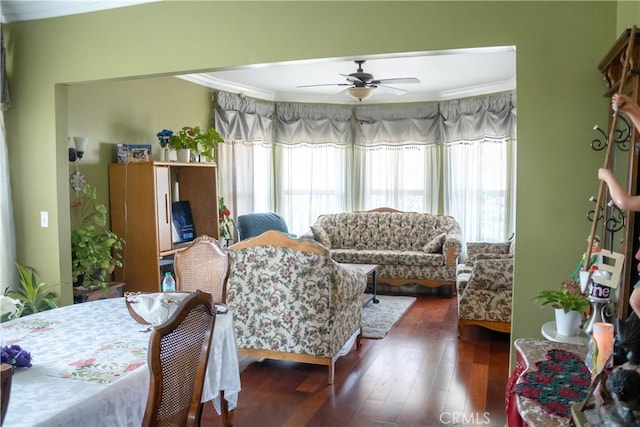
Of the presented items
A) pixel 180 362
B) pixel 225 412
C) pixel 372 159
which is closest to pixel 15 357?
pixel 180 362

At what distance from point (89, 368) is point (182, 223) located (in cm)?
399

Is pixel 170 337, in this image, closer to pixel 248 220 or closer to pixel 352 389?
pixel 352 389

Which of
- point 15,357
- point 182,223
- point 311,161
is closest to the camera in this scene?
point 15,357

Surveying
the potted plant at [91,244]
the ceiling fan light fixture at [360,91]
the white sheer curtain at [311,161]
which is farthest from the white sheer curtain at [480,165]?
the potted plant at [91,244]

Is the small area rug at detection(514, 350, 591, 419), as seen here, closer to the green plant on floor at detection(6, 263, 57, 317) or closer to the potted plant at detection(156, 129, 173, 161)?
the green plant on floor at detection(6, 263, 57, 317)

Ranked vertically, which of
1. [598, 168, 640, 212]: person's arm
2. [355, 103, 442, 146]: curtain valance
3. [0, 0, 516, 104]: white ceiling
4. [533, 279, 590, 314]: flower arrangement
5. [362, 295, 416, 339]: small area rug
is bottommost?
[362, 295, 416, 339]: small area rug

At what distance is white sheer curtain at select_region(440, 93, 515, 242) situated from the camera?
665 centimetres

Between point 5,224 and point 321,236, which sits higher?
point 5,224

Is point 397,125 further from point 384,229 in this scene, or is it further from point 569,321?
point 569,321

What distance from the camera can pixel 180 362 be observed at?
1515mm

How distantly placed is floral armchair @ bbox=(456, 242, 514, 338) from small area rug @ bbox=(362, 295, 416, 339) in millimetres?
734

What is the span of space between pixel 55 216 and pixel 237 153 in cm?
324

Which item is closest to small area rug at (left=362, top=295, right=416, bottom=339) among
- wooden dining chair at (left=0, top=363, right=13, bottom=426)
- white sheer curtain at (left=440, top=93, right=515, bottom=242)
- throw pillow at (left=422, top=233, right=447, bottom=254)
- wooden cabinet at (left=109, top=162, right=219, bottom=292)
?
throw pillow at (left=422, top=233, right=447, bottom=254)

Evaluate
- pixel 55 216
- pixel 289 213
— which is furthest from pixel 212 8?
pixel 289 213
